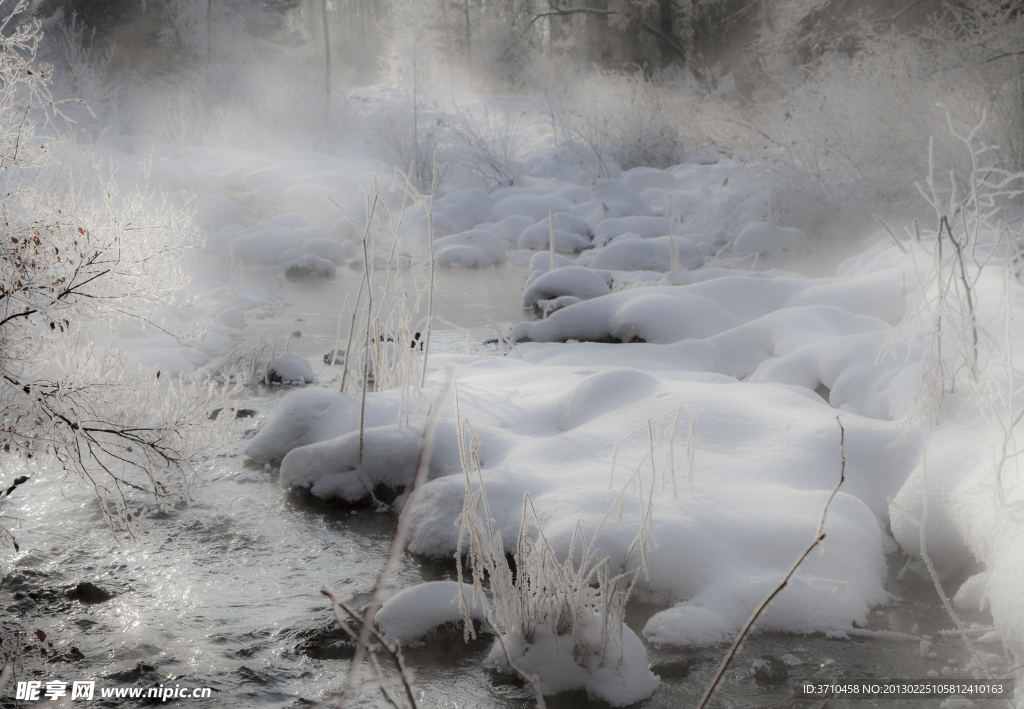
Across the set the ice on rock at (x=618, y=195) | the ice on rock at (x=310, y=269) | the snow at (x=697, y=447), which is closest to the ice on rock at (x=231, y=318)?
the snow at (x=697, y=447)

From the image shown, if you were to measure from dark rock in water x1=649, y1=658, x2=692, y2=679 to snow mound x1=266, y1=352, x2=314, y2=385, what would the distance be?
11.1 feet

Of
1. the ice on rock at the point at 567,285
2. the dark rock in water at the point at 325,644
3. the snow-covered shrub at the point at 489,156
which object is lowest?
the dark rock in water at the point at 325,644

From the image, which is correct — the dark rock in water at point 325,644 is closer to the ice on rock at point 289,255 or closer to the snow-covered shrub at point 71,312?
the snow-covered shrub at point 71,312

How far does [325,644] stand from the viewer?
94.4 inches

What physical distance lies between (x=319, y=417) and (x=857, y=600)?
2.55m

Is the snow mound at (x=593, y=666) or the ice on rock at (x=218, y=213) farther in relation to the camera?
the ice on rock at (x=218, y=213)

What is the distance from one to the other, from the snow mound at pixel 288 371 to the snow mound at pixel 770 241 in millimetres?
5305

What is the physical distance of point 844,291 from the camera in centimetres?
557

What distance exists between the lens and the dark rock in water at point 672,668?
2.28 m

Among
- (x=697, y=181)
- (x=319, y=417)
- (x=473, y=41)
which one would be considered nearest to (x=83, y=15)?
(x=473, y=41)

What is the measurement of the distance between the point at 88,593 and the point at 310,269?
6488mm

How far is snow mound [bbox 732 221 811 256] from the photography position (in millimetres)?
8617

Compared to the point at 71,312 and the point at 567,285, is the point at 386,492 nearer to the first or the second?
the point at 71,312

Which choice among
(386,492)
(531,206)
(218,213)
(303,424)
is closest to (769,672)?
(386,492)
